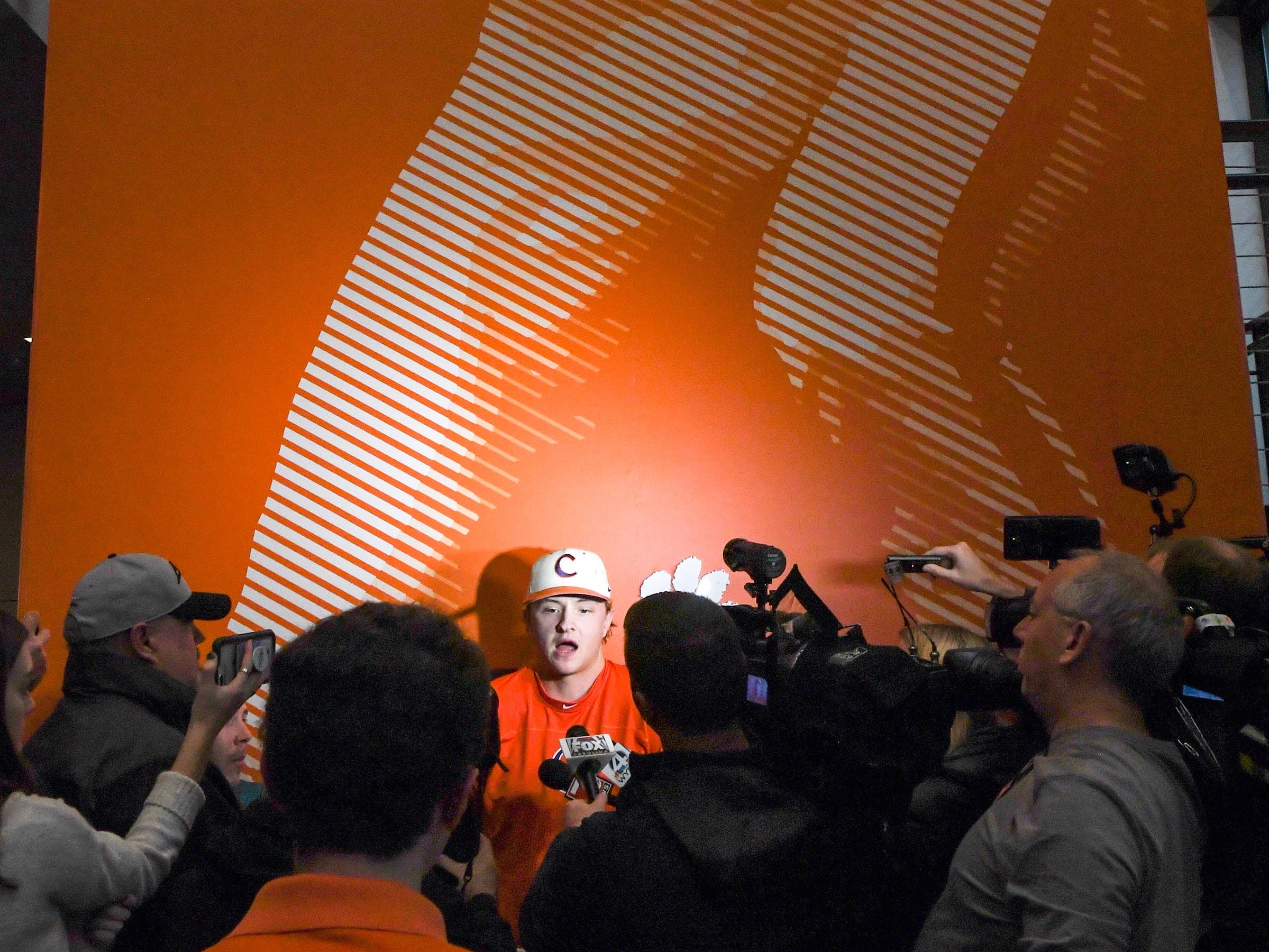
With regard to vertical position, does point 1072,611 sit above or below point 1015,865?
above

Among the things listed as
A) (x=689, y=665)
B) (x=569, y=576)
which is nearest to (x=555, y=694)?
(x=569, y=576)

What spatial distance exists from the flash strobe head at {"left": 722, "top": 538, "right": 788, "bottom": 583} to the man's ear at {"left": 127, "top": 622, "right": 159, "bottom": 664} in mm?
1303

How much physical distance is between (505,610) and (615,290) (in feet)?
3.61

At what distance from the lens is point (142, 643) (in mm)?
1970

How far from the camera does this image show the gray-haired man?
4.14 ft

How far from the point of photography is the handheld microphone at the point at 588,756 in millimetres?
1829

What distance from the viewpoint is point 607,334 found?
339 cm

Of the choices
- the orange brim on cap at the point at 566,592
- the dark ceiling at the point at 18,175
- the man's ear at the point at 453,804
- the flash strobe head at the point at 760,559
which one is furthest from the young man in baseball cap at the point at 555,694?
the dark ceiling at the point at 18,175

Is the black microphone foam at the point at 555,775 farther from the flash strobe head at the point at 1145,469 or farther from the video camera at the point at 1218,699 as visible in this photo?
the flash strobe head at the point at 1145,469

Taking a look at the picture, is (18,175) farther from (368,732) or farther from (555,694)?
(368,732)

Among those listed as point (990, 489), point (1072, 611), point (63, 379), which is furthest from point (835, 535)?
point (63, 379)

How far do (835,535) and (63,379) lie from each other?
251 cm

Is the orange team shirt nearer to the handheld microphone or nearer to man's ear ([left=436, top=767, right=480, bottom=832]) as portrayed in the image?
the handheld microphone

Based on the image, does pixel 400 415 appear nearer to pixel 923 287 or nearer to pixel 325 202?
pixel 325 202
